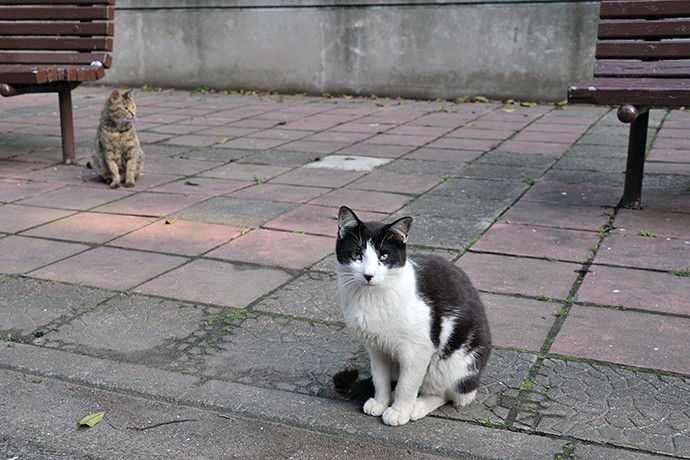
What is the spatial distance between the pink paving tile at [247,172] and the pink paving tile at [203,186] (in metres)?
0.11

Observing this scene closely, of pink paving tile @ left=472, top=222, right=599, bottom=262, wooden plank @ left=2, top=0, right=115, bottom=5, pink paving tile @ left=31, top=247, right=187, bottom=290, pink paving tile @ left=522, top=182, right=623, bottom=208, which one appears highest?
wooden plank @ left=2, top=0, right=115, bottom=5

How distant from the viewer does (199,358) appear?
3229mm

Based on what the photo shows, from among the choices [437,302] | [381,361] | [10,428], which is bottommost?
[10,428]

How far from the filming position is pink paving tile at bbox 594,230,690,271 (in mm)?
4199

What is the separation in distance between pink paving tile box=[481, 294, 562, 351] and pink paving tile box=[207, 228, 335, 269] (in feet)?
3.49

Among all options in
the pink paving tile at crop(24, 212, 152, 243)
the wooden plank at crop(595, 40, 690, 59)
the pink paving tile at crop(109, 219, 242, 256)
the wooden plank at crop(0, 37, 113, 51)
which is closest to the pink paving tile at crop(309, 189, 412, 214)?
the pink paving tile at crop(109, 219, 242, 256)

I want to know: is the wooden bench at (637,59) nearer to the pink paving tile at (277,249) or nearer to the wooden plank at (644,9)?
the wooden plank at (644,9)

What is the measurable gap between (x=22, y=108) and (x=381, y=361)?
8451 mm

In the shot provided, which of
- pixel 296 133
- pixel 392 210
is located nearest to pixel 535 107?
pixel 296 133

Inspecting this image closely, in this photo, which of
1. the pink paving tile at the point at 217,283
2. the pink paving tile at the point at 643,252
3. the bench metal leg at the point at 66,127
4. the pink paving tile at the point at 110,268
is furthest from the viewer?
the bench metal leg at the point at 66,127

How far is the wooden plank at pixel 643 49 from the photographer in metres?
5.50

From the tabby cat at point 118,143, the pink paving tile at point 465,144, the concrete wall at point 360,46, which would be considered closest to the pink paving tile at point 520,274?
the tabby cat at point 118,143

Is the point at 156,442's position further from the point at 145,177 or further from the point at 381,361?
the point at 145,177

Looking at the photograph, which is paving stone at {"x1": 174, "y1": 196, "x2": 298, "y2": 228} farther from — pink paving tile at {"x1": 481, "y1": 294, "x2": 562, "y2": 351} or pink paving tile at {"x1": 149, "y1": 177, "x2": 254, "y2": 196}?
pink paving tile at {"x1": 481, "y1": 294, "x2": 562, "y2": 351}
